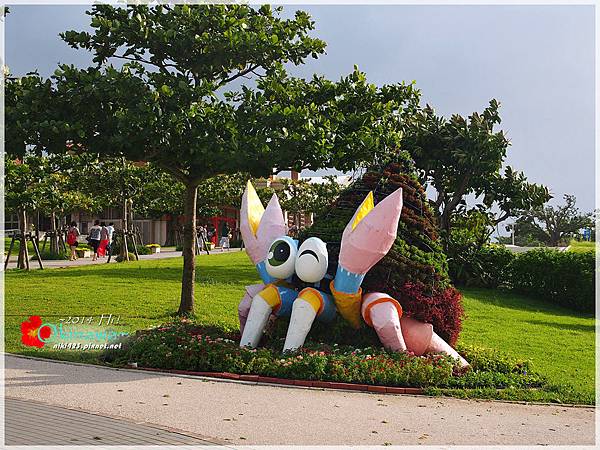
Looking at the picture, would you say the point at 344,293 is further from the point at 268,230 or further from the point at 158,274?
the point at 158,274

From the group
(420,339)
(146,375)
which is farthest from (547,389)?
(146,375)

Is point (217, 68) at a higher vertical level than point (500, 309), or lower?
higher

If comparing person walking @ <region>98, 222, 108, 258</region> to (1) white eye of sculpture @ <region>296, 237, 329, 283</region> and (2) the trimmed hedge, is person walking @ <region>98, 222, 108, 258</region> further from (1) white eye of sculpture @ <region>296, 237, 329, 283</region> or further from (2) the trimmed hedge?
(1) white eye of sculpture @ <region>296, 237, 329, 283</region>

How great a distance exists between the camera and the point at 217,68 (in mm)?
13852

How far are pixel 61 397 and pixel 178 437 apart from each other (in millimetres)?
2209

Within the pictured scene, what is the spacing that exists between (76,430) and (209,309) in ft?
30.5

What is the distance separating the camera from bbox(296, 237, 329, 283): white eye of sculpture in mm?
10031

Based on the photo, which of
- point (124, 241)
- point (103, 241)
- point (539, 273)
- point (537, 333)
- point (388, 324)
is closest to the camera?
point (388, 324)

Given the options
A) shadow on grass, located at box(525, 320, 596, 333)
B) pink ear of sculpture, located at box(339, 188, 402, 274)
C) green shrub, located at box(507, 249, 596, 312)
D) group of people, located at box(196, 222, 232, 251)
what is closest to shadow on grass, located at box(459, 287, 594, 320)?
green shrub, located at box(507, 249, 596, 312)

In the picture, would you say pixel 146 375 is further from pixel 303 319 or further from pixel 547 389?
pixel 547 389

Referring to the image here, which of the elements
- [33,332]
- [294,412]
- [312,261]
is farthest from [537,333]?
[33,332]

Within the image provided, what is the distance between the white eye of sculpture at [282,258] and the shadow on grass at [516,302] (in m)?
12.2

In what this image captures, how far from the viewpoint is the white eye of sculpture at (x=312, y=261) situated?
32.9 feet

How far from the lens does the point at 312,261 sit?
10023 millimetres
